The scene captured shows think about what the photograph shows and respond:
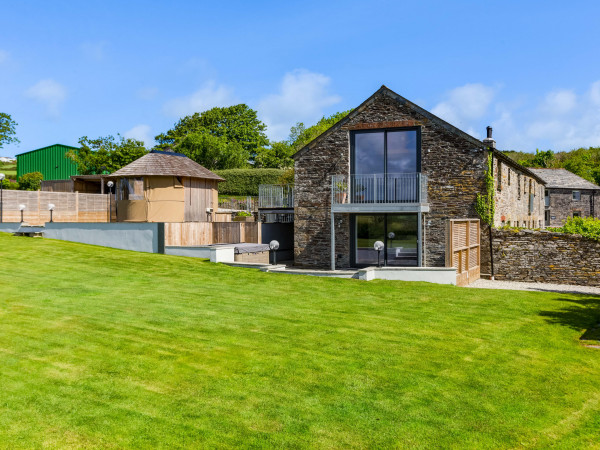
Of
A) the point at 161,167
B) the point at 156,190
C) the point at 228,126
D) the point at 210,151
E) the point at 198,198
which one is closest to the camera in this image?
the point at 156,190

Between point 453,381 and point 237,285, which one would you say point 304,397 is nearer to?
point 453,381

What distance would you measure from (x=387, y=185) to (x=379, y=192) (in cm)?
44

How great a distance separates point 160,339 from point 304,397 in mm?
3308

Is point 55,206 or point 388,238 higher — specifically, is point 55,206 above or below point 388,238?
above

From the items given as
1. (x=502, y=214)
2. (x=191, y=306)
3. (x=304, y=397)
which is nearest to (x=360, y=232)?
(x=502, y=214)

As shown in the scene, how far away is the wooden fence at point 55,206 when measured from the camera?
29344 mm

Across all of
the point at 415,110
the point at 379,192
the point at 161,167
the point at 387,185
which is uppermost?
the point at 415,110

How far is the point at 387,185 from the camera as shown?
2158 cm

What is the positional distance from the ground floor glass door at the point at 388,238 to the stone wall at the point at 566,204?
4094 cm

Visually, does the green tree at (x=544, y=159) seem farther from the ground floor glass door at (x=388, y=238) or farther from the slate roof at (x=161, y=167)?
the ground floor glass door at (x=388, y=238)

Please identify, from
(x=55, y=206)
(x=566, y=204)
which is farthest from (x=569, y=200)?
(x=55, y=206)

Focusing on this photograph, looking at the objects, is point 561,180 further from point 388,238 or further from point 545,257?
point 388,238

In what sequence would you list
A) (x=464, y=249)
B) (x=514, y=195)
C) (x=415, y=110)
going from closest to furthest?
(x=464, y=249)
(x=415, y=110)
(x=514, y=195)

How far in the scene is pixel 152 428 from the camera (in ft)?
18.5
